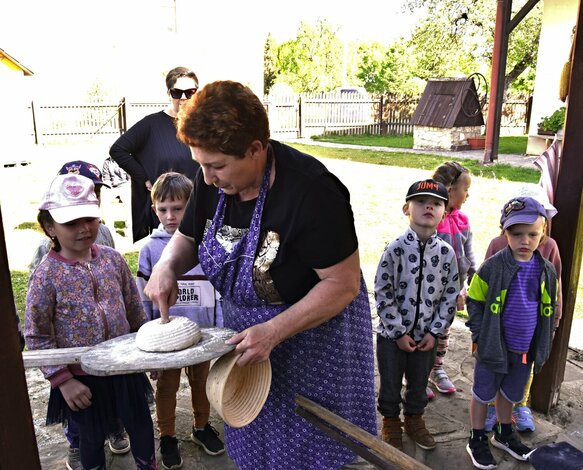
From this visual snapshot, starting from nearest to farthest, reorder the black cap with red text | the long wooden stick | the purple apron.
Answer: the long wooden stick
the purple apron
the black cap with red text

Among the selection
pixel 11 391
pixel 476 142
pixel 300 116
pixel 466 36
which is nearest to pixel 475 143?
pixel 476 142

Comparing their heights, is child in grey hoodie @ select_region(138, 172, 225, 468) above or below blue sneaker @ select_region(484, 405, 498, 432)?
above

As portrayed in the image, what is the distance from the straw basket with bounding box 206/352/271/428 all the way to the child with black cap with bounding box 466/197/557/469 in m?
1.42

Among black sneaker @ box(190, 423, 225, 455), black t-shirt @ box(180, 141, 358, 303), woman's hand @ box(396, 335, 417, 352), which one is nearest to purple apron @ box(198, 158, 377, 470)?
black t-shirt @ box(180, 141, 358, 303)

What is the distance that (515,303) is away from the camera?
276 centimetres

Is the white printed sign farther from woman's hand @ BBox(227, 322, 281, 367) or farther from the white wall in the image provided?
the white wall

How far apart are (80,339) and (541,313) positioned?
2.20 meters

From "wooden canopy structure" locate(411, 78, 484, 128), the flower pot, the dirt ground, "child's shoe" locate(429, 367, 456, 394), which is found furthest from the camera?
the flower pot

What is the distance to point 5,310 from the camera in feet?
4.34

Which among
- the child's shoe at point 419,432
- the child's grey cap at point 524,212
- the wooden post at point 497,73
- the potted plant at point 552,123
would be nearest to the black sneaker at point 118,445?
the child's shoe at point 419,432

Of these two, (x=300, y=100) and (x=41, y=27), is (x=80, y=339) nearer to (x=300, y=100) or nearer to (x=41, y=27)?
(x=300, y=100)

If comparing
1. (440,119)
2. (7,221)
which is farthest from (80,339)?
(440,119)

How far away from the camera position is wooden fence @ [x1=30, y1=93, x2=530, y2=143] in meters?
18.0

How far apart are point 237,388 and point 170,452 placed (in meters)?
1.29
